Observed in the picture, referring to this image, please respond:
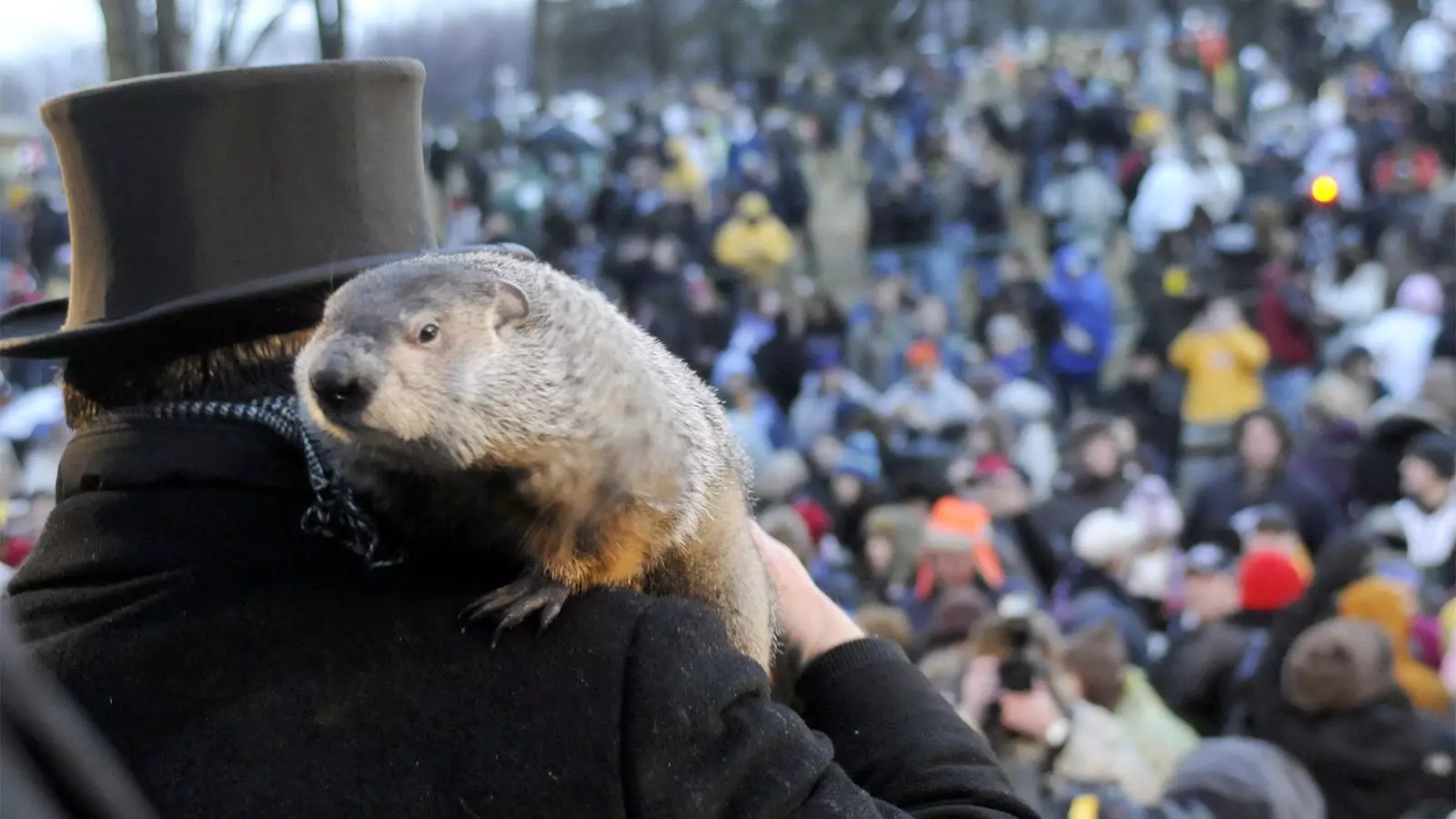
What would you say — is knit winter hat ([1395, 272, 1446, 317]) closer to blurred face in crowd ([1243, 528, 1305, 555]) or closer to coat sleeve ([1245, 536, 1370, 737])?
blurred face in crowd ([1243, 528, 1305, 555])

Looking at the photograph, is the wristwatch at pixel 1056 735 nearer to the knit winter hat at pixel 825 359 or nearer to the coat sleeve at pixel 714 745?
the coat sleeve at pixel 714 745

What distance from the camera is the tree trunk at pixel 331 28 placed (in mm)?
6723

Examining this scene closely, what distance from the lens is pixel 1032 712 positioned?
460cm

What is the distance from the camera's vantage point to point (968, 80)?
22.5 meters

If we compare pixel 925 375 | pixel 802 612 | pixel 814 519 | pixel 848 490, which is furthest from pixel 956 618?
pixel 925 375

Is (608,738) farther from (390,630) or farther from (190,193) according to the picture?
(190,193)

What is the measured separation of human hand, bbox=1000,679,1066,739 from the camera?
4.59 m

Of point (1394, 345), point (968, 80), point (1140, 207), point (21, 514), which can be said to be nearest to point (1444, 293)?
point (1394, 345)

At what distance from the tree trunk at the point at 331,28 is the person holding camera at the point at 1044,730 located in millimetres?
4094

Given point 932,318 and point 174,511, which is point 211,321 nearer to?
point 174,511

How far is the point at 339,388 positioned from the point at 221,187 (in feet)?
1.82

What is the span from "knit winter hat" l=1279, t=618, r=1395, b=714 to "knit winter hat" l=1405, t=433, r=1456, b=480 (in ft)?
8.59

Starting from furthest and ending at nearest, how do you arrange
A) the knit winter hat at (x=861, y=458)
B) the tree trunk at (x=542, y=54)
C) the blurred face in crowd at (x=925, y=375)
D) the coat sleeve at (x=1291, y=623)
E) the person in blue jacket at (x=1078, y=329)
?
the tree trunk at (x=542, y=54)
the person in blue jacket at (x=1078, y=329)
the blurred face in crowd at (x=925, y=375)
the knit winter hat at (x=861, y=458)
the coat sleeve at (x=1291, y=623)

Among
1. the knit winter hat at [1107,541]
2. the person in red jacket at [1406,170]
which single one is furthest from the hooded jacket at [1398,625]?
the person in red jacket at [1406,170]
